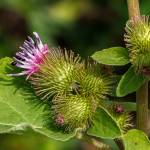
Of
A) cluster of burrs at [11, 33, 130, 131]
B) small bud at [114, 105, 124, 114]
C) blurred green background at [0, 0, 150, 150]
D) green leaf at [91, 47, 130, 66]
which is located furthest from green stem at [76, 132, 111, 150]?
blurred green background at [0, 0, 150, 150]

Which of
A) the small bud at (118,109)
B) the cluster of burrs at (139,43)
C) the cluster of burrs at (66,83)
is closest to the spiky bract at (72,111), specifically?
the cluster of burrs at (66,83)

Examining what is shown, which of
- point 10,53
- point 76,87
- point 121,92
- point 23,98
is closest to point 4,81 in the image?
point 23,98

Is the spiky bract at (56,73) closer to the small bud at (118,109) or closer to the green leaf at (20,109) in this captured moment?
the green leaf at (20,109)

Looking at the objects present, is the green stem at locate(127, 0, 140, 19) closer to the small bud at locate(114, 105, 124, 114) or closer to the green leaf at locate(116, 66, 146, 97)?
the green leaf at locate(116, 66, 146, 97)

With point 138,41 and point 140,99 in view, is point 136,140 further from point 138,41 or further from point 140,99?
point 138,41

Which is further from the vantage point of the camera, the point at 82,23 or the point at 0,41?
the point at 82,23

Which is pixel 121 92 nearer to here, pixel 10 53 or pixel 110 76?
pixel 110 76
